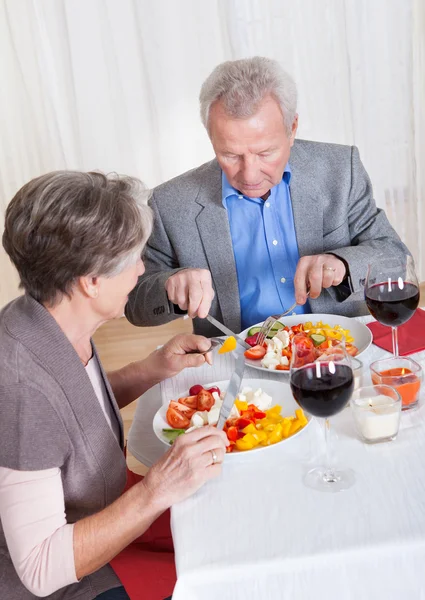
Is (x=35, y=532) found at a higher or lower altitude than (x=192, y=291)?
A: lower

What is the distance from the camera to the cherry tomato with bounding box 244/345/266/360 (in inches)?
66.9

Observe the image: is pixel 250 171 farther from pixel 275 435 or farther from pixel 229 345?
pixel 275 435

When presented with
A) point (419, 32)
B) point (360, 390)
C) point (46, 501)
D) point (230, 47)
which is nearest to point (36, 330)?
point (46, 501)

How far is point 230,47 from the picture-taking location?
14.1 ft

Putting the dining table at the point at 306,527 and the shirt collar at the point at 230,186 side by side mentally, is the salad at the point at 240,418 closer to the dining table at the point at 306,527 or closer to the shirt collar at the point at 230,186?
the dining table at the point at 306,527

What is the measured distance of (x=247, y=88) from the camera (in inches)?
76.4

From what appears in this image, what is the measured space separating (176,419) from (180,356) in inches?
11.9

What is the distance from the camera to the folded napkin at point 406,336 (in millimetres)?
1659

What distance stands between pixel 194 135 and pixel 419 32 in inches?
57.9

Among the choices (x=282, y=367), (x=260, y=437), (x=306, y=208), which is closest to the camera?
(x=260, y=437)

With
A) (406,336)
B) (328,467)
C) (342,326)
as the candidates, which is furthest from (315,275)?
(328,467)

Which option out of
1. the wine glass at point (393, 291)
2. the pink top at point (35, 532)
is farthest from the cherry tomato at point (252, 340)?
the pink top at point (35, 532)

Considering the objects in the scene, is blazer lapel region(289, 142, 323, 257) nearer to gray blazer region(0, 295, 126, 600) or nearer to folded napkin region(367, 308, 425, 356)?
folded napkin region(367, 308, 425, 356)

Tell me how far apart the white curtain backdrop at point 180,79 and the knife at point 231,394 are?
3.07 meters
